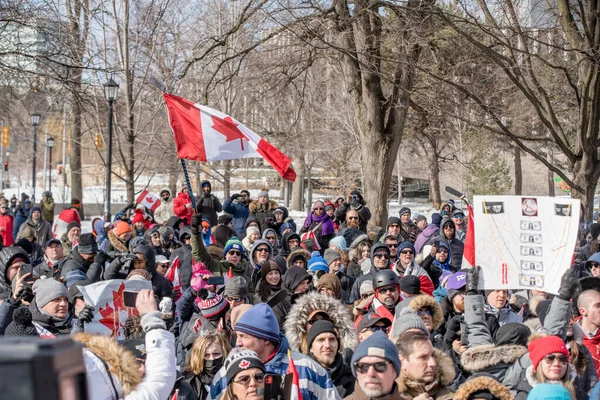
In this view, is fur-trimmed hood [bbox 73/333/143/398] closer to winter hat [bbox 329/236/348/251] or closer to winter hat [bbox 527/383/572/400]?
winter hat [bbox 527/383/572/400]

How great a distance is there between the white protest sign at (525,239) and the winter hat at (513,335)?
86cm

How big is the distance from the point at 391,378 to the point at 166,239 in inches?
313

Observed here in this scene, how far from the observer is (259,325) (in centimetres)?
422

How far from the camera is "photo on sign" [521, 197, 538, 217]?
253 inches

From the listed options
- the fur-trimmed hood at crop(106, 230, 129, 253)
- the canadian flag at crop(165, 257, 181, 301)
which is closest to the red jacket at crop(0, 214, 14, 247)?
the fur-trimmed hood at crop(106, 230, 129, 253)

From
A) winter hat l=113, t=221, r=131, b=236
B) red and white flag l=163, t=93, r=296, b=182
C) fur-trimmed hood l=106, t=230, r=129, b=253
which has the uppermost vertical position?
red and white flag l=163, t=93, r=296, b=182

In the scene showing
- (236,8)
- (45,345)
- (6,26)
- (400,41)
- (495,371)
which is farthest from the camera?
(236,8)

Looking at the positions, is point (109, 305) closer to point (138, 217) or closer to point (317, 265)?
point (317, 265)

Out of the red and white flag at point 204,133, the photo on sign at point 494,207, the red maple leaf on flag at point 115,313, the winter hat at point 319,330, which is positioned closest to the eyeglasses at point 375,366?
the winter hat at point 319,330

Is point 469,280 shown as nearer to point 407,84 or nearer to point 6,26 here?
point 6,26

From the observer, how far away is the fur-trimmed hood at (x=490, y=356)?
4.95 meters

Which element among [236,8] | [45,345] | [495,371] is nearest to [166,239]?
[495,371]

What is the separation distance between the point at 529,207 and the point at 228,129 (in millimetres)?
4709

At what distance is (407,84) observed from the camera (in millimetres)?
14508
